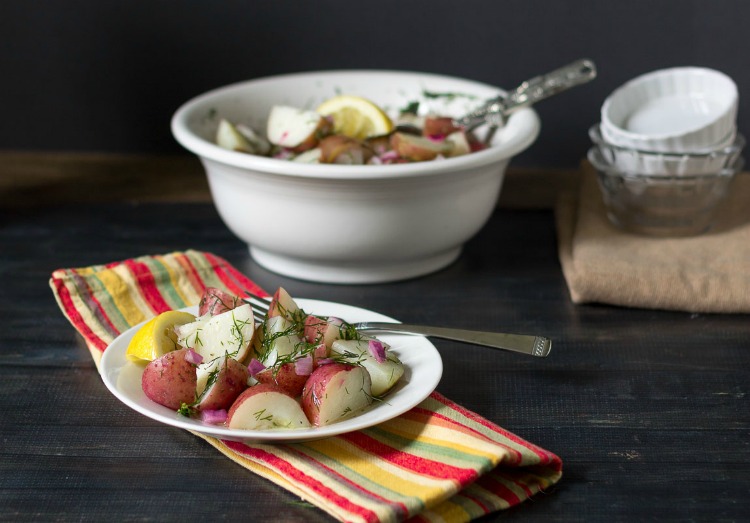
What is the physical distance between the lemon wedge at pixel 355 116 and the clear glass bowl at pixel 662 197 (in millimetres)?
328

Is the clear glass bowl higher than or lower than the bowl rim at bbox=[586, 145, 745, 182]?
lower

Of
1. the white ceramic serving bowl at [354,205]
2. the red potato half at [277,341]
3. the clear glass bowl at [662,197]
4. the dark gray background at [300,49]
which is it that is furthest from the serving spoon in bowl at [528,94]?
the red potato half at [277,341]

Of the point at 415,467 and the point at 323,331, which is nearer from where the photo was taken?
the point at 415,467

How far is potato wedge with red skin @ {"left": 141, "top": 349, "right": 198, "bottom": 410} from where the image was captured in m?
0.91

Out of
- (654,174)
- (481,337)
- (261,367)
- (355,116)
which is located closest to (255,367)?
(261,367)

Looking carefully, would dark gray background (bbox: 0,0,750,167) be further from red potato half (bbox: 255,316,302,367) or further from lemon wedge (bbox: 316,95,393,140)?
red potato half (bbox: 255,316,302,367)

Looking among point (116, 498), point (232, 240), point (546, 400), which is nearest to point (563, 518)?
point (546, 400)

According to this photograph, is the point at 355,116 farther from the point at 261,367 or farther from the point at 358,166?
the point at 261,367

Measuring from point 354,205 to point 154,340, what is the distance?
390mm

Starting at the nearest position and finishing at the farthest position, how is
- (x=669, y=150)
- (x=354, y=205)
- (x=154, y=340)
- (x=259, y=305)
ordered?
(x=154, y=340), (x=259, y=305), (x=354, y=205), (x=669, y=150)

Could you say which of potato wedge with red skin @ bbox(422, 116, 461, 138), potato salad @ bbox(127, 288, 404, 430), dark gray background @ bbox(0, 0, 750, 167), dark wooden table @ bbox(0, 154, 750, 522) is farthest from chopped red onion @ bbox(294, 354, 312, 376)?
dark gray background @ bbox(0, 0, 750, 167)

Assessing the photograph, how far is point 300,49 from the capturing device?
1755 millimetres

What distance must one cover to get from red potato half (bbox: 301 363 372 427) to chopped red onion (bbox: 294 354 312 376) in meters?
0.01

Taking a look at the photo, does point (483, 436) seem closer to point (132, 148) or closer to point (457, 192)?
point (457, 192)
